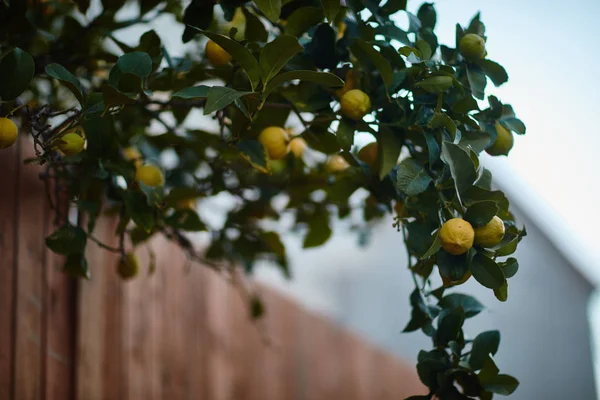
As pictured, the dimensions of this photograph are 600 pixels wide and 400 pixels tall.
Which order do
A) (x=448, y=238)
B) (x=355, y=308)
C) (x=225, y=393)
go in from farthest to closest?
1. (x=355, y=308)
2. (x=225, y=393)
3. (x=448, y=238)

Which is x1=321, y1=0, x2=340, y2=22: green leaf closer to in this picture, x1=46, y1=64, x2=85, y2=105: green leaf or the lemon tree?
the lemon tree

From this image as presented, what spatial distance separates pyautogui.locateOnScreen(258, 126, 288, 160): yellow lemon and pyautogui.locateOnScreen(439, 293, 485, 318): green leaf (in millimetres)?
283

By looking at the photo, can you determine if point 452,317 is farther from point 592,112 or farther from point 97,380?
point 97,380

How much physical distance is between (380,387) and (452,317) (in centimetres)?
227

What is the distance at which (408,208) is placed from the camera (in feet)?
2.48

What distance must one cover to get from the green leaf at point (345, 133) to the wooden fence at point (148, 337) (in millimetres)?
700

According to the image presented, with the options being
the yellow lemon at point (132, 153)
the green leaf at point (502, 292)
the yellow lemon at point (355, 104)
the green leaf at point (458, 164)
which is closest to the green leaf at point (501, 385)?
the green leaf at point (502, 292)

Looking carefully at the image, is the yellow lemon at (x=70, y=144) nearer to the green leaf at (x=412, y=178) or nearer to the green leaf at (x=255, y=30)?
the green leaf at (x=255, y=30)

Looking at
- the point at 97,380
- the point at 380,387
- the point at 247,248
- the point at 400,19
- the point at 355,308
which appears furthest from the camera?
the point at 355,308

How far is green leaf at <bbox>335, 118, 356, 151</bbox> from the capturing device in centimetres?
76

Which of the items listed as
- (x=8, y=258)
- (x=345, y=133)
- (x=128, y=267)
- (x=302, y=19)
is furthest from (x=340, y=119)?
(x=8, y=258)

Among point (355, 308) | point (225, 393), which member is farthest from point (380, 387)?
point (225, 393)

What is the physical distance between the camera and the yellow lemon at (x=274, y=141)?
0.84 metres

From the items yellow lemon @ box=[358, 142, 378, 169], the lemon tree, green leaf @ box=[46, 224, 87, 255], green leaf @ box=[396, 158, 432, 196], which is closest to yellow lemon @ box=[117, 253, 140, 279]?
the lemon tree
